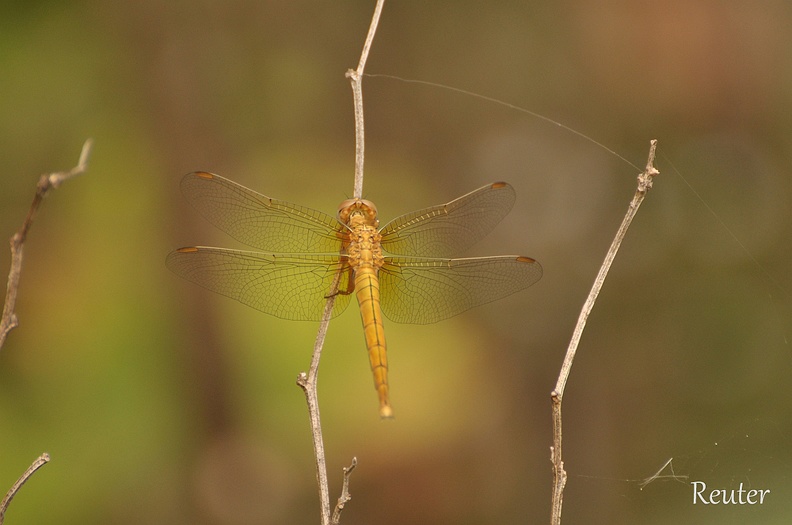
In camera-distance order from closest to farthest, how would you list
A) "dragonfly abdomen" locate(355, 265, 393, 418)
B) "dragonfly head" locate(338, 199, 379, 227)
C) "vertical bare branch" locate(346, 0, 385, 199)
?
"vertical bare branch" locate(346, 0, 385, 199) < "dragonfly abdomen" locate(355, 265, 393, 418) < "dragonfly head" locate(338, 199, 379, 227)

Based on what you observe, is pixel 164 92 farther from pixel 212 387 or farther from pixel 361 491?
pixel 361 491

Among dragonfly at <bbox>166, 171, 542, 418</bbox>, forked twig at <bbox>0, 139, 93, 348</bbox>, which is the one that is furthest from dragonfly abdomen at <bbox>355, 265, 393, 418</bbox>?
forked twig at <bbox>0, 139, 93, 348</bbox>

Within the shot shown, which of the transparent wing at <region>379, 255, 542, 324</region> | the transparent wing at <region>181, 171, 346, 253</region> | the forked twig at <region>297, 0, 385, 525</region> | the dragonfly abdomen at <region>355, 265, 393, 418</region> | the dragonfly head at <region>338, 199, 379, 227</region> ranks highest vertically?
the dragonfly head at <region>338, 199, 379, 227</region>

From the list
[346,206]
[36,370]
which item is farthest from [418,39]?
[36,370]

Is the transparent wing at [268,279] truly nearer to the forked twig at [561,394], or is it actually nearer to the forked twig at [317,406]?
the forked twig at [317,406]

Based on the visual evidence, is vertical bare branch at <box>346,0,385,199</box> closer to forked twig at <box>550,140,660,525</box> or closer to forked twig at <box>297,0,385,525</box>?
forked twig at <box>297,0,385,525</box>

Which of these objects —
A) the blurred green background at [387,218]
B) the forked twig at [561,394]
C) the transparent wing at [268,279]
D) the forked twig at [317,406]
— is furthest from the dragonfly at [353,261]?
the blurred green background at [387,218]
